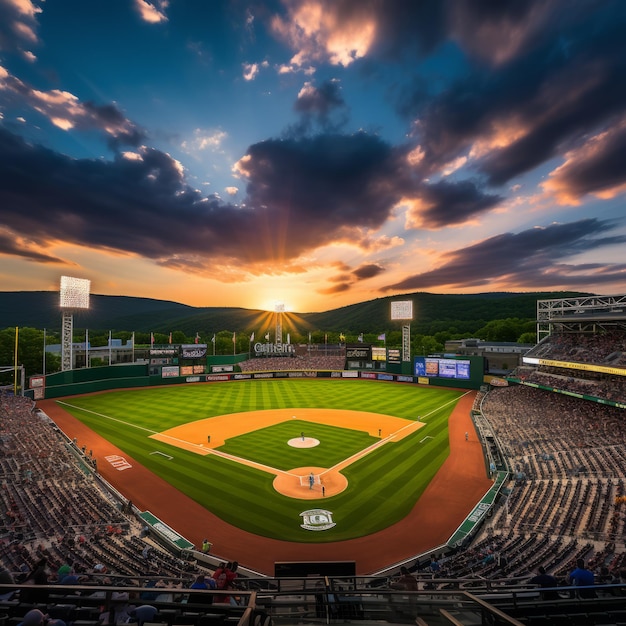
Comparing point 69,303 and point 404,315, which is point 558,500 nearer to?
point 404,315

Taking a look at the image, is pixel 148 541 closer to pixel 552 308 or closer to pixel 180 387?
pixel 180 387

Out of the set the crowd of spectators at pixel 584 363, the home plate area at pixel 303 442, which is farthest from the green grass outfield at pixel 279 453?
the crowd of spectators at pixel 584 363

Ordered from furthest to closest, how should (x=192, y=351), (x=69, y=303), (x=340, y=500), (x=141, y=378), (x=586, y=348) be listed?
(x=192, y=351)
(x=141, y=378)
(x=69, y=303)
(x=586, y=348)
(x=340, y=500)

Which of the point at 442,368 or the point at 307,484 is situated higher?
the point at 442,368

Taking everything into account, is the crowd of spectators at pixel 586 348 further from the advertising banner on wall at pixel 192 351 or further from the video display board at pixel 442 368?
the advertising banner on wall at pixel 192 351

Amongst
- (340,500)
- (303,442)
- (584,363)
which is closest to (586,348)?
(584,363)

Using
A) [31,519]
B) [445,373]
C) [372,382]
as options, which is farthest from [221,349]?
[31,519]

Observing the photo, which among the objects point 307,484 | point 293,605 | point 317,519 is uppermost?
point 293,605
